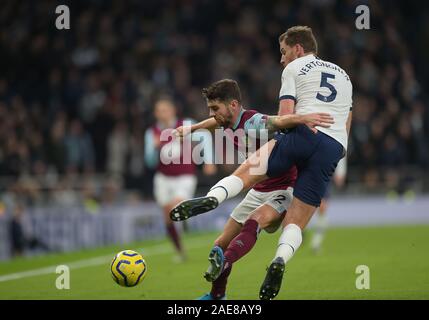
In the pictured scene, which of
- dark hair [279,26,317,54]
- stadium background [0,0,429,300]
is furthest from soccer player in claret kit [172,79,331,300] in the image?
stadium background [0,0,429,300]

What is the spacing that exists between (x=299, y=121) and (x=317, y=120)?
0.16 metres

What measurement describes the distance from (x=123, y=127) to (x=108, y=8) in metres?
4.67

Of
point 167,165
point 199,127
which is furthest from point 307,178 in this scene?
point 167,165

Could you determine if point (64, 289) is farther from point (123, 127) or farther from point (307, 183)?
point (123, 127)

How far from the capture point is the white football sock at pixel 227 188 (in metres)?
7.13

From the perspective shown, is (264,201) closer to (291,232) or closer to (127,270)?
(291,232)

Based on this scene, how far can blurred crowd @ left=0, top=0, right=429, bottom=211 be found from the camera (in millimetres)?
18031

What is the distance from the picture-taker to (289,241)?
285 inches

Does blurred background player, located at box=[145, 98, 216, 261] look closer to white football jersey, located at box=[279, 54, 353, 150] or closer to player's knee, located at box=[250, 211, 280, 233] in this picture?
player's knee, located at box=[250, 211, 280, 233]

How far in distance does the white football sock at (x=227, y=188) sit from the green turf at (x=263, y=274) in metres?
1.40

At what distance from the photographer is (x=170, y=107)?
1313 centimetres

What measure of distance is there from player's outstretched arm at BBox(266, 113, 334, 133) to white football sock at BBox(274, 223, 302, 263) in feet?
2.87

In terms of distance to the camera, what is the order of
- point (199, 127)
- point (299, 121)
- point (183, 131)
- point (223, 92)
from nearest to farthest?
point (299, 121) → point (223, 92) → point (199, 127) → point (183, 131)

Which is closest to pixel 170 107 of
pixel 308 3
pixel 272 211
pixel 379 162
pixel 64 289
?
pixel 64 289
